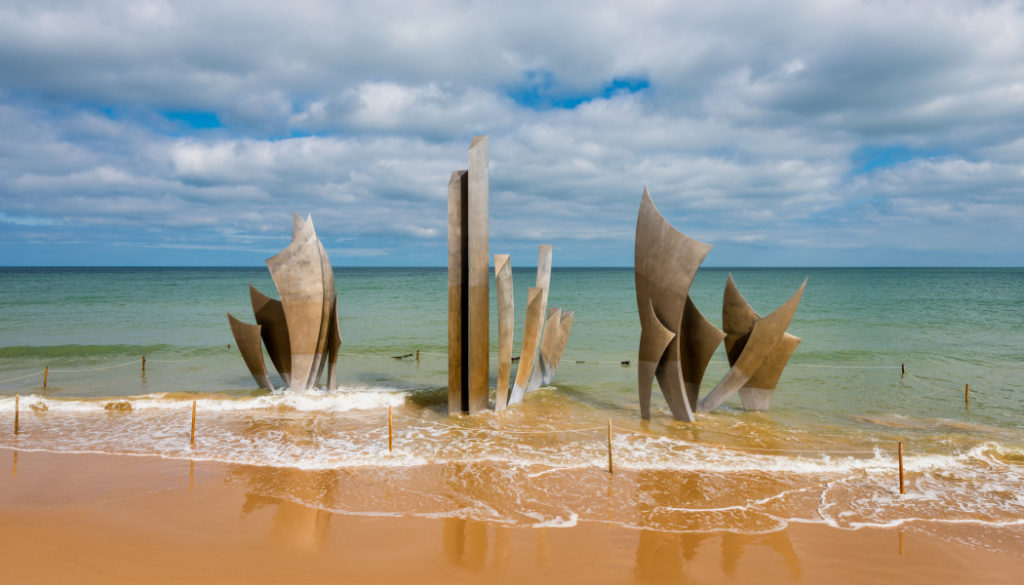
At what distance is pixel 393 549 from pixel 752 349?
7.62 metres

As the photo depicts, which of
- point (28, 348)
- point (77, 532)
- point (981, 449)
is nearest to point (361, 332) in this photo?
point (28, 348)

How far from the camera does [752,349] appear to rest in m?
10.4

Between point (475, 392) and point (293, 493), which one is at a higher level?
point (475, 392)

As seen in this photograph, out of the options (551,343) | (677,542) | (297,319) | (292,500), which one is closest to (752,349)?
(551,343)

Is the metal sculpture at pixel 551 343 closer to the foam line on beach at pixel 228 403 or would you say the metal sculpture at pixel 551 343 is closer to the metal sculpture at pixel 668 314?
the metal sculpture at pixel 668 314

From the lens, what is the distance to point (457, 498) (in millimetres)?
6883

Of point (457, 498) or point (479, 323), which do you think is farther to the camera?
point (479, 323)

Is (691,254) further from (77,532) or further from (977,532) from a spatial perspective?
(77,532)

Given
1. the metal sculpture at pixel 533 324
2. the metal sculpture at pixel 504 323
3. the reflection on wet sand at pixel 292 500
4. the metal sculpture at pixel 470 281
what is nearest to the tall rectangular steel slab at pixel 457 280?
the metal sculpture at pixel 470 281

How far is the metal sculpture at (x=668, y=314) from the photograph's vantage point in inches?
367

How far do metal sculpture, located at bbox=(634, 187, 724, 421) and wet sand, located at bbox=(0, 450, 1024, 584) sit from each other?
158 inches

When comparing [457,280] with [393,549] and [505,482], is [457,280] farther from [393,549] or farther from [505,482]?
[393,549]

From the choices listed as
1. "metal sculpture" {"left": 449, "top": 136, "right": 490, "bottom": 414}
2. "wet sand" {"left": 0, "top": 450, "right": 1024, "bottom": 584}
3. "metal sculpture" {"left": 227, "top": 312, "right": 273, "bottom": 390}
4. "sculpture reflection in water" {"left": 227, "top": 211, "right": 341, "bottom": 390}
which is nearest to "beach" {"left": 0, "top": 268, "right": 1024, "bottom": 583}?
"wet sand" {"left": 0, "top": 450, "right": 1024, "bottom": 584}

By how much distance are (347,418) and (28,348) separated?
1547 centimetres
